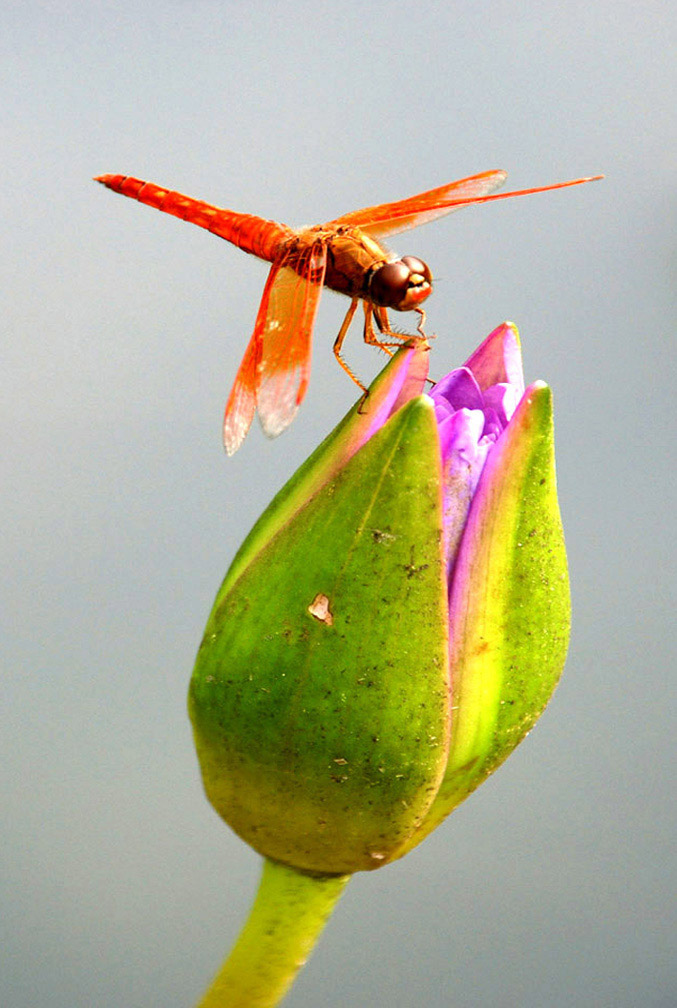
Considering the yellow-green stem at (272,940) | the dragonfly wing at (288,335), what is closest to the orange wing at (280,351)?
the dragonfly wing at (288,335)

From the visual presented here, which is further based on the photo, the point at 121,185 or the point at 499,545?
the point at 121,185

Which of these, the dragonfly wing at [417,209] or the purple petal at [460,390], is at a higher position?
the dragonfly wing at [417,209]

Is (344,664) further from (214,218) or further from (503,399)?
(214,218)

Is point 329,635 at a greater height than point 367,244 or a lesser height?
lesser

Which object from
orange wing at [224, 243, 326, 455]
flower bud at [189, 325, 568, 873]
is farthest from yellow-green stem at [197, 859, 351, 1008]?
orange wing at [224, 243, 326, 455]

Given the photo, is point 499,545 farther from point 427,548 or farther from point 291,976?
point 291,976

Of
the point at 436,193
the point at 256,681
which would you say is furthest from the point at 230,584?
the point at 436,193

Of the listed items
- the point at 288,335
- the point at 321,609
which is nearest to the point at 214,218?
the point at 288,335

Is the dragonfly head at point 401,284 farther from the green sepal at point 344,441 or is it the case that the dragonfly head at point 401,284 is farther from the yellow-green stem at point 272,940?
the yellow-green stem at point 272,940
